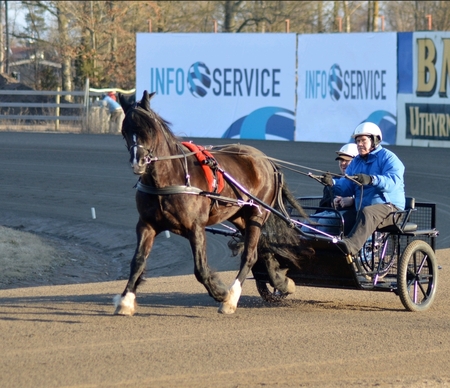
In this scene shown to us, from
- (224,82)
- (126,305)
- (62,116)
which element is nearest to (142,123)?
(126,305)

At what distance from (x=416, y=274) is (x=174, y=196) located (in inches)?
87.9

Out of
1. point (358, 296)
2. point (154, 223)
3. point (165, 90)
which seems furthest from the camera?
point (165, 90)

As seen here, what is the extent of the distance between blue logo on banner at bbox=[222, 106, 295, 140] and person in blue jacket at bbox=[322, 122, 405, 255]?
1410 cm

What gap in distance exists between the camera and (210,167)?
262 inches

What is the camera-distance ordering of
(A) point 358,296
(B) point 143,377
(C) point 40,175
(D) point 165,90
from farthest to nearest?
(D) point 165,90
(C) point 40,175
(A) point 358,296
(B) point 143,377

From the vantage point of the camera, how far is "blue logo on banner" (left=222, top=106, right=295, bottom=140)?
21.5 meters

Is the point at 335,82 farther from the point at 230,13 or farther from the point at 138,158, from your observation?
the point at 230,13

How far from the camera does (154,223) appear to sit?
6.38 m

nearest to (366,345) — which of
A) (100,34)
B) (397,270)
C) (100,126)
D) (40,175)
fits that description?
(397,270)

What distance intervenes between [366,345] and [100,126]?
19259 millimetres

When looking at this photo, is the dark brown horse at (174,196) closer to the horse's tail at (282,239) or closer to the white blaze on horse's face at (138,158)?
the white blaze on horse's face at (138,158)

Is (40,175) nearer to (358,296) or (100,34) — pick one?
(358,296)

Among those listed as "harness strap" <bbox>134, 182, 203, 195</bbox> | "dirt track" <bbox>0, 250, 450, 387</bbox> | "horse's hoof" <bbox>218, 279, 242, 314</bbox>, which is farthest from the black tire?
"harness strap" <bbox>134, 182, 203, 195</bbox>

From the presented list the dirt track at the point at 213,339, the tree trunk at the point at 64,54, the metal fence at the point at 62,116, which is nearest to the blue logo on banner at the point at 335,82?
the metal fence at the point at 62,116
